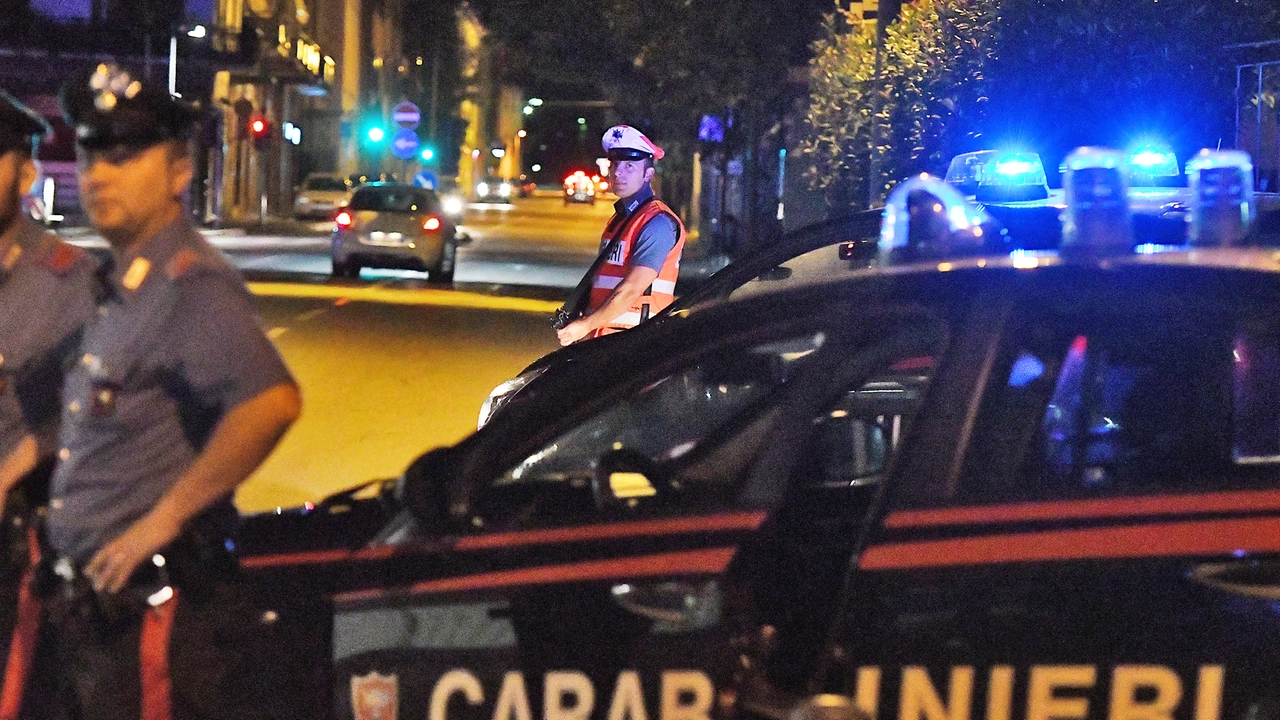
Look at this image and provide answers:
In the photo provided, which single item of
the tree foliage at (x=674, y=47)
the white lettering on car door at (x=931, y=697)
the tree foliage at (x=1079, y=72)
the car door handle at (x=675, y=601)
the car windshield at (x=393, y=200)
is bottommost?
the white lettering on car door at (x=931, y=697)

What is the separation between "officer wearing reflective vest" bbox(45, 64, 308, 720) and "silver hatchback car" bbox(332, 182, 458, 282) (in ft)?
71.3

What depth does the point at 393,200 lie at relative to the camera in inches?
998

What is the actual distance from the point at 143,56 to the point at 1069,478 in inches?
1590

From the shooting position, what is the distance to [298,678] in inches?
121

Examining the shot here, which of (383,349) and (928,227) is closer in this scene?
(928,227)

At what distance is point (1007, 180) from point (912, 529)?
5949 millimetres

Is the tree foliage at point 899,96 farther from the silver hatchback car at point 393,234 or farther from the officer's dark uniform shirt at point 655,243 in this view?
the silver hatchback car at point 393,234

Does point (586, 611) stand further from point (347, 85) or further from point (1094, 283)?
point (347, 85)

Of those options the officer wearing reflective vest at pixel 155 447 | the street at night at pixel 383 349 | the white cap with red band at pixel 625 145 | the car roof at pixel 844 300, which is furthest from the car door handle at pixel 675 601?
the white cap with red band at pixel 625 145

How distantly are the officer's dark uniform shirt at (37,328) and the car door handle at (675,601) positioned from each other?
1.19 m

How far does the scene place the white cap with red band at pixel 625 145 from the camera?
6.87 meters

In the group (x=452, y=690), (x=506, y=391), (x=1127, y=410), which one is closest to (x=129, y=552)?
(x=452, y=690)

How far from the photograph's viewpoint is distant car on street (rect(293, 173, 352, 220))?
47969 millimetres

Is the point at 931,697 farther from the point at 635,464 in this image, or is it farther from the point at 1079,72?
the point at 1079,72
